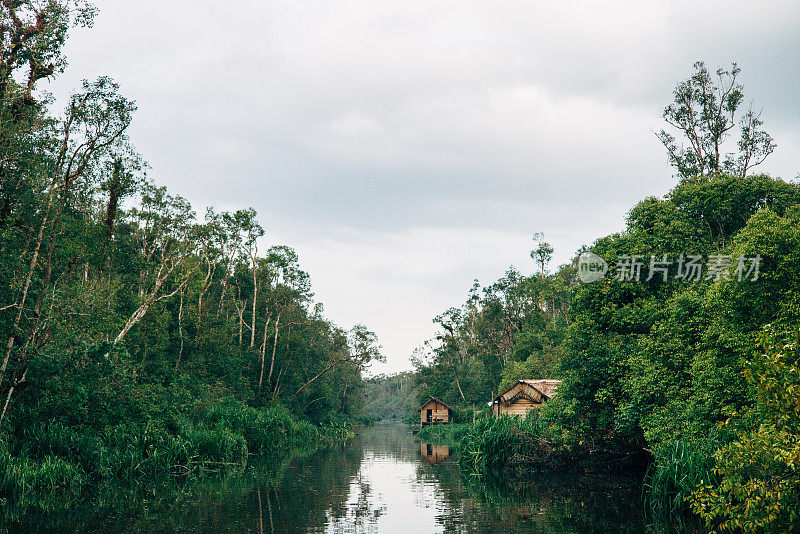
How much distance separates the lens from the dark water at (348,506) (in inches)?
535

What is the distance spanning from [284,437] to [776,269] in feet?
101

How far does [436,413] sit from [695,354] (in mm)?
51603

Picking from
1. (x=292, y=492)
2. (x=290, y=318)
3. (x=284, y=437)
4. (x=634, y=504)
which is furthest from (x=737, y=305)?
(x=290, y=318)

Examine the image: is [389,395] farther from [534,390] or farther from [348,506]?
[348,506]

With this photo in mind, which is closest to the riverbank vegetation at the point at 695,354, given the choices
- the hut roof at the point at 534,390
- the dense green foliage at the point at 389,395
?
the hut roof at the point at 534,390

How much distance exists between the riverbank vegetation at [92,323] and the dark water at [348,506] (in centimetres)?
234

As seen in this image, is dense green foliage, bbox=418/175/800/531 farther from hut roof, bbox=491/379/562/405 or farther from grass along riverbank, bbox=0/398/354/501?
hut roof, bbox=491/379/562/405

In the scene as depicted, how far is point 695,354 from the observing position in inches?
760

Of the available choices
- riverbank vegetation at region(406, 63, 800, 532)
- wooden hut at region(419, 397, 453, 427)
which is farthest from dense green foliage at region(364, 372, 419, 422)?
riverbank vegetation at region(406, 63, 800, 532)

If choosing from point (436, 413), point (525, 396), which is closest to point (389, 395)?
point (436, 413)

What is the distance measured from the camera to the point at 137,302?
1399 inches

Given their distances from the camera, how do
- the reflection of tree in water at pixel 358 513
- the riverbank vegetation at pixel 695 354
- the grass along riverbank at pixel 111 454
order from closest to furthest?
the riverbank vegetation at pixel 695 354, the reflection of tree in water at pixel 358 513, the grass along riverbank at pixel 111 454

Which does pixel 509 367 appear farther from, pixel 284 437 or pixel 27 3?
pixel 27 3

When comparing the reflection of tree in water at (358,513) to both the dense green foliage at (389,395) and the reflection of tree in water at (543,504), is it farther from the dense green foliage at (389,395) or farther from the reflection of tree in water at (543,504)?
the dense green foliage at (389,395)
